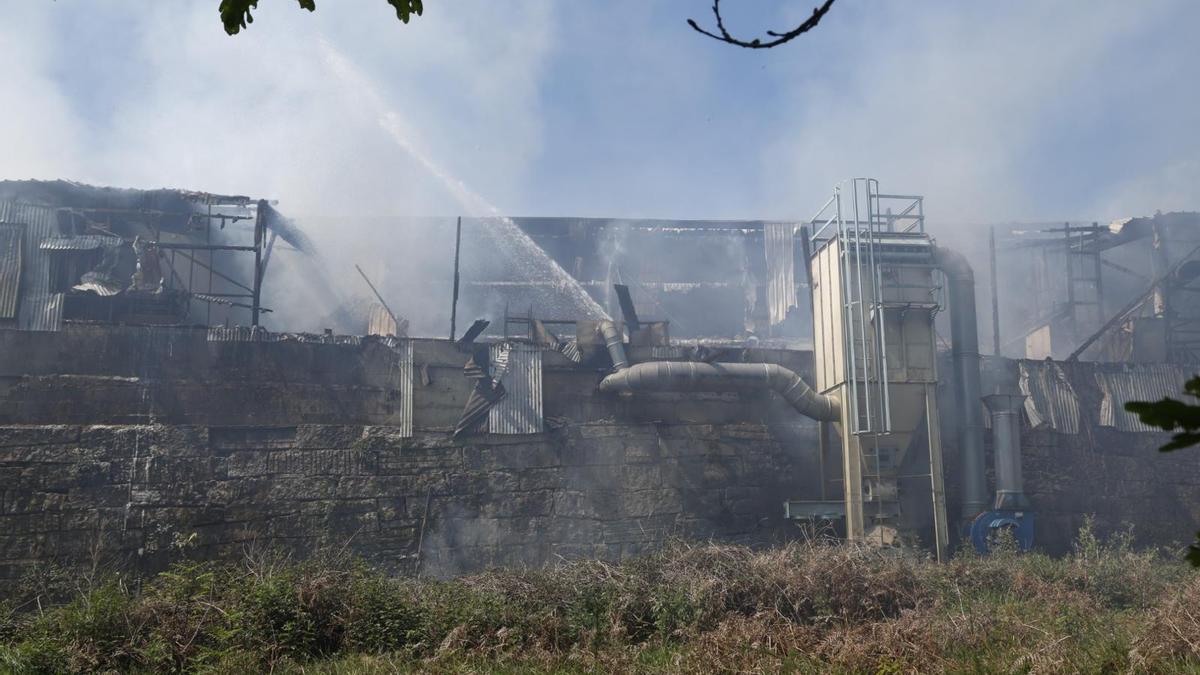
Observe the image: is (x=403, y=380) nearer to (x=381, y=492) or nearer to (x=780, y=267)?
(x=381, y=492)

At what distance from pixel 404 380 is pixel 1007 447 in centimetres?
991

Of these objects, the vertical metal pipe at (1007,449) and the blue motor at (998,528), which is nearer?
the blue motor at (998,528)

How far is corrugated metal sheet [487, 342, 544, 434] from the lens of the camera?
15945mm

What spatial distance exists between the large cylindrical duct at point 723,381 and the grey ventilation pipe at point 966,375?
2.35 m

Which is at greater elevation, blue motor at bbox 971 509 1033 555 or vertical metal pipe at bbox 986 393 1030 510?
vertical metal pipe at bbox 986 393 1030 510

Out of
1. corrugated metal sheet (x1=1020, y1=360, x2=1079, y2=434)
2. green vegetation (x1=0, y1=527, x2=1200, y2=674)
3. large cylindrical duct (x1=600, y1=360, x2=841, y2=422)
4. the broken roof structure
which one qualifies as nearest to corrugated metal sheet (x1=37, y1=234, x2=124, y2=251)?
the broken roof structure

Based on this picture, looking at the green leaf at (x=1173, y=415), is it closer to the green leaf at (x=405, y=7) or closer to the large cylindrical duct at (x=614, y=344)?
the green leaf at (x=405, y=7)

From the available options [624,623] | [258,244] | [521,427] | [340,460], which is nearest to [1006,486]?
[521,427]

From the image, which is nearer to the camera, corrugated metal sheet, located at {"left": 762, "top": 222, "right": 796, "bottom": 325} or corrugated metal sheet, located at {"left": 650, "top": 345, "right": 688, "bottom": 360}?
corrugated metal sheet, located at {"left": 650, "top": 345, "right": 688, "bottom": 360}

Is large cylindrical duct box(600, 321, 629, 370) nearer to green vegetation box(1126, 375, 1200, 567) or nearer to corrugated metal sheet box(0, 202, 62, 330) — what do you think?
corrugated metal sheet box(0, 202, 62, 330)

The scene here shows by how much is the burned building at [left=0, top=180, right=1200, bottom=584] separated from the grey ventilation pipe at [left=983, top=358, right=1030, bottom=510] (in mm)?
51

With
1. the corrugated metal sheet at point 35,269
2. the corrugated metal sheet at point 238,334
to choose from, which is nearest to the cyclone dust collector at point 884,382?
the corrugated metal sheet at point 238,334

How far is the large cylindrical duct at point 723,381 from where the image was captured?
1609 cm

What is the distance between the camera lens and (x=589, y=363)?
16734 mm
